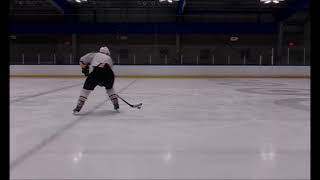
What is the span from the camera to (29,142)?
13.7 ft

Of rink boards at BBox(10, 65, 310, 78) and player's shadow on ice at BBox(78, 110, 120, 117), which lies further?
rink boards at BBox(10, 65, 310, 78)

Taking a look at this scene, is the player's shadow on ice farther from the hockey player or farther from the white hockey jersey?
the white hockey jersey

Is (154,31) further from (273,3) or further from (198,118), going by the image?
(198,118)

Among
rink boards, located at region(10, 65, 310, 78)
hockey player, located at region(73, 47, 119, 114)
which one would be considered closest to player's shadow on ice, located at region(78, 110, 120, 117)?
hockey player, located at region(73, 47, 119, 114)

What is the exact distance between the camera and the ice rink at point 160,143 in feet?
10.0

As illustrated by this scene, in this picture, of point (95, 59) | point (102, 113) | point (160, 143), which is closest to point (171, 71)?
point (102, 113)

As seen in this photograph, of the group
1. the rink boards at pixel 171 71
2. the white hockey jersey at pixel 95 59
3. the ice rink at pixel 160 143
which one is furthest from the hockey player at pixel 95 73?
the rink boards at pixel 171 71

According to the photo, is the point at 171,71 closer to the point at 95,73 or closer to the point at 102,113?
the point at 102,113

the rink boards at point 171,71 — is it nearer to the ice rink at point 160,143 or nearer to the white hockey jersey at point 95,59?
the ice rink at point 160,143

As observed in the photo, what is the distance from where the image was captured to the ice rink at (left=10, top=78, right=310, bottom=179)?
3.05 metres

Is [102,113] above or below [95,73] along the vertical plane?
below

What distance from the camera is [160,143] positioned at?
4176 millimetres

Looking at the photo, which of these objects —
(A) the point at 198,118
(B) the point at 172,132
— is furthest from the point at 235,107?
(B) the point at 172,132

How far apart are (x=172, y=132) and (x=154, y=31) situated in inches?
718
